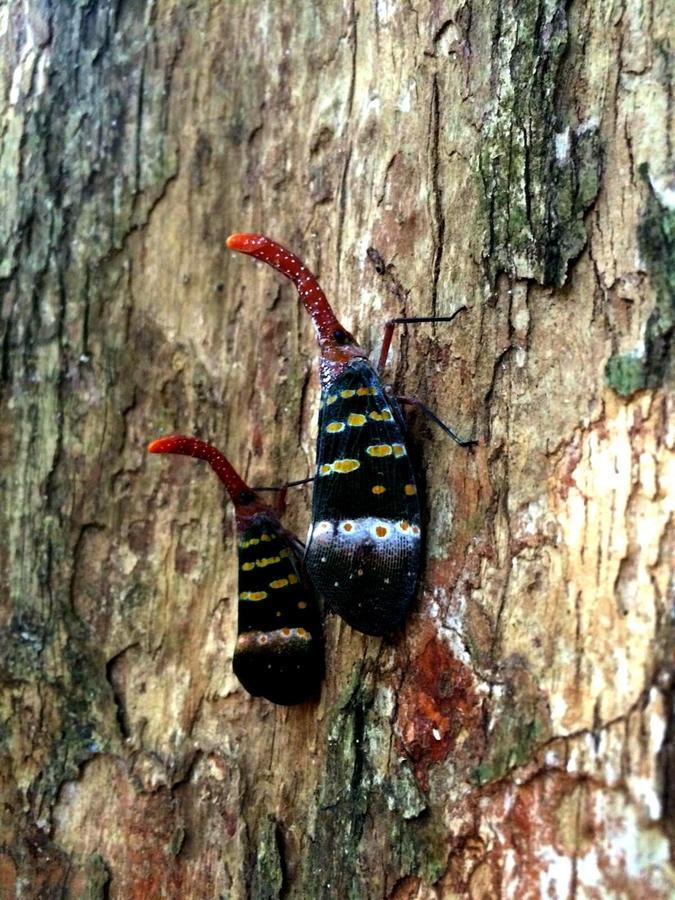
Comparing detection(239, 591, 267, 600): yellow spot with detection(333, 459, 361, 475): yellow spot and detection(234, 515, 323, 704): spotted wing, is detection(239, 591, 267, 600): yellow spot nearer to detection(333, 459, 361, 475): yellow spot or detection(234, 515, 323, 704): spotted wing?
detection(234, 515, 323, 704): spotted wing

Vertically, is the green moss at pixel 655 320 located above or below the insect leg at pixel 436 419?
above

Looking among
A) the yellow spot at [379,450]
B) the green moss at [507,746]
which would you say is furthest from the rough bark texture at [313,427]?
the yellow spot at [379,450]

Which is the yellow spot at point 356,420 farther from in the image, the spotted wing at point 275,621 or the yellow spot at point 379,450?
the spotted wing at point 275,621

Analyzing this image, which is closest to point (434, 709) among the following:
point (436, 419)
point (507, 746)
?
point (507, 746)

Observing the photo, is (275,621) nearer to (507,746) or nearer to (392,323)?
(507,746)

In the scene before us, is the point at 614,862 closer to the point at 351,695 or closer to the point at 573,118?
the point at 351,695

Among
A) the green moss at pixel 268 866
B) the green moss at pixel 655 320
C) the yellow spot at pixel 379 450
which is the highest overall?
the green moss at pixel 655 320
